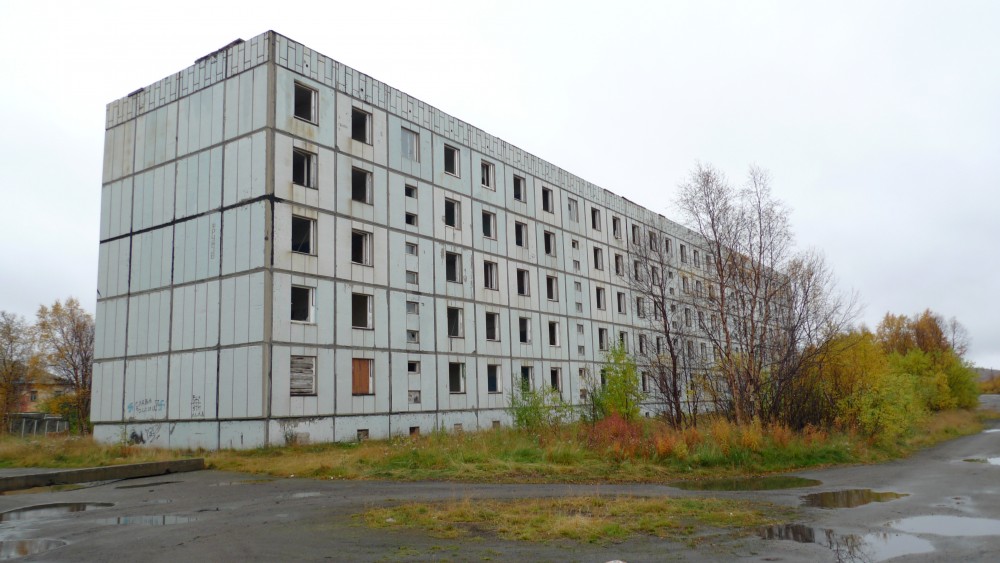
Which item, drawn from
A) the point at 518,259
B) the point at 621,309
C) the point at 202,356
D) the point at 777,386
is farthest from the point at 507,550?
the point at 621,309

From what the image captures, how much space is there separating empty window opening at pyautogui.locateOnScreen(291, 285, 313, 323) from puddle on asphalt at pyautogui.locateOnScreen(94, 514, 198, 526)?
1447 centimetres

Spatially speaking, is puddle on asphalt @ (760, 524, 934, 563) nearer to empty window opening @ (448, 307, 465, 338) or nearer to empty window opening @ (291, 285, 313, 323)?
empty window opening @ (291, 285, 313, 323)

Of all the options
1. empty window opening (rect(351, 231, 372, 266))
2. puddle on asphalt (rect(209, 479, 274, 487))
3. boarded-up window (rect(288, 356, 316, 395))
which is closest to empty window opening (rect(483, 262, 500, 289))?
empty window opening (rect(351, 231, 372, 266))

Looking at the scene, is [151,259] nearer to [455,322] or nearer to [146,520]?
[455,322]

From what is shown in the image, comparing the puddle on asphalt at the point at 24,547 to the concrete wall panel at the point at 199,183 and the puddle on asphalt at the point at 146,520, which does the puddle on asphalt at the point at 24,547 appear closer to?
the puddle on asphalt at the point at 146,520

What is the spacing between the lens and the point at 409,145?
104 ft

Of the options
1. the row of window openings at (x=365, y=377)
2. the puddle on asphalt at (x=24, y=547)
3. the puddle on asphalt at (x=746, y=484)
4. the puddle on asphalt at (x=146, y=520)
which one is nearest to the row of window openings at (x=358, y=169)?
the row of window openings at (x=365, y=377)

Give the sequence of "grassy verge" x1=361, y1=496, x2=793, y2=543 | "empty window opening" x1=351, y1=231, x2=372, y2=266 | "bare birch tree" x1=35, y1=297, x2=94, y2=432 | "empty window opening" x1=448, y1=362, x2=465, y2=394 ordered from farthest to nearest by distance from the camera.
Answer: "bare birch tree" x1=35, y1=297, x2=94, y2=432 < "empty window opening" x1=448, y1=362, x2=465, y2=394 < "empty window opening" x1=351, y1=231, x2=372, y2=266 < "grassy verge" x1=361, y1=496, x2=793, y2=543

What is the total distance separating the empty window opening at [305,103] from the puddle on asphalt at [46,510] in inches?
662

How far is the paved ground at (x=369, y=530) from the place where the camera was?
7992mm

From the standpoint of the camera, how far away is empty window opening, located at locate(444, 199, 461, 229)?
109 ft

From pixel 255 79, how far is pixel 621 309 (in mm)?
27815

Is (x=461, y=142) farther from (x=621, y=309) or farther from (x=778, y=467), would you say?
(x=778, y=467)

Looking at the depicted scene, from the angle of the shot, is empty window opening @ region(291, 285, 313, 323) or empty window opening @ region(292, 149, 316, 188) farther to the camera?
empty window opening @ region(292, 149, 316, 188)
